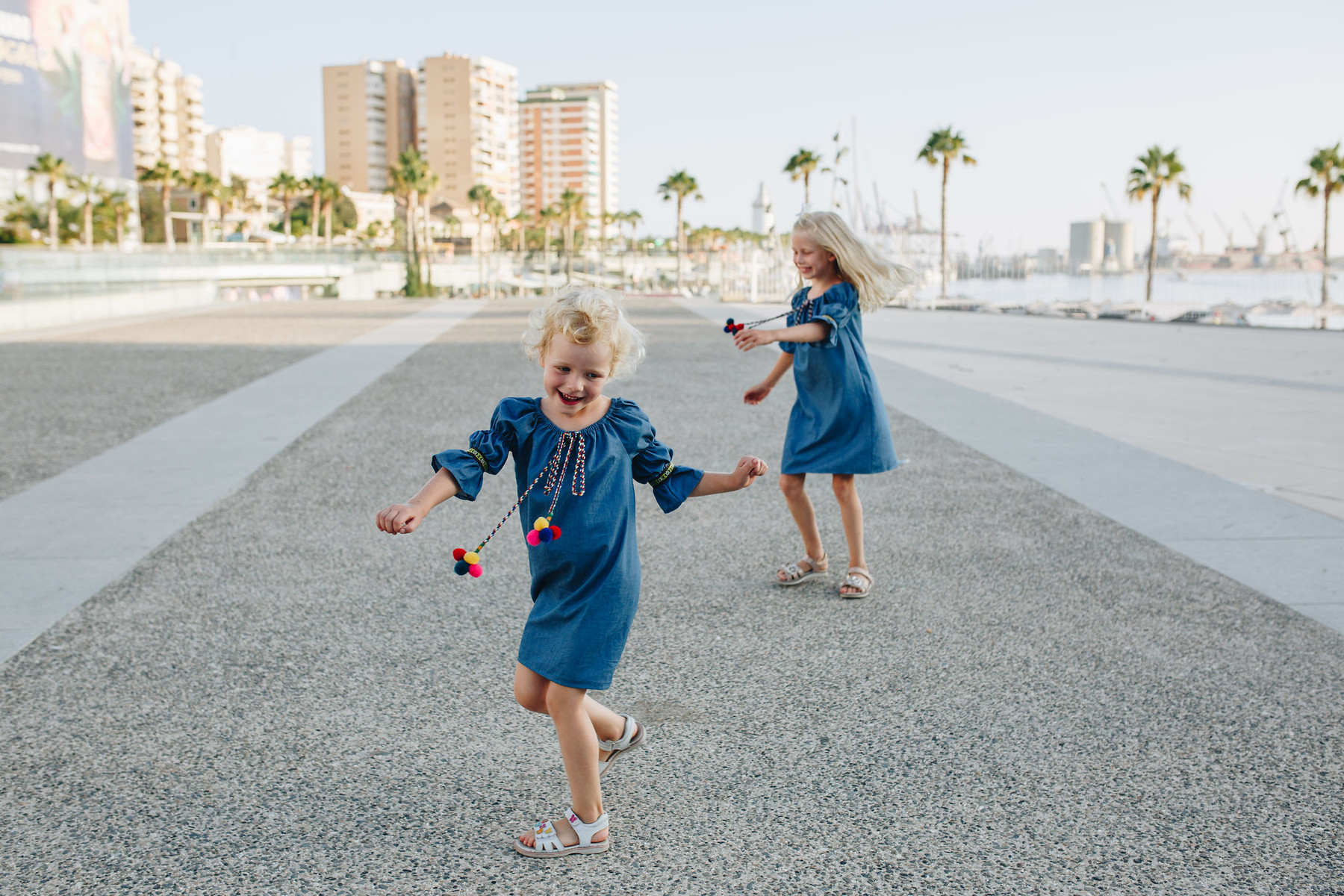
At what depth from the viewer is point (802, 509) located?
4.38 metres

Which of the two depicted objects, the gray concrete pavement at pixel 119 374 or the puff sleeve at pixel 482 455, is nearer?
the puff sleeve at pixel 482 455

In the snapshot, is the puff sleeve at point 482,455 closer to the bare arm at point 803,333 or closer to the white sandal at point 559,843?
the white sandal at point 559,843

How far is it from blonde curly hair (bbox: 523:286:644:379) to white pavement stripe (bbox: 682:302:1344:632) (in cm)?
312

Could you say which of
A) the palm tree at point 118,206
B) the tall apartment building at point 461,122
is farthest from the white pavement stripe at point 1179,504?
the tall apartment building at point 461,122

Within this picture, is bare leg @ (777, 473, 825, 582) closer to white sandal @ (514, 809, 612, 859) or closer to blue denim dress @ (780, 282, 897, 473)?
blue denim dress @ (780, 282, 897, 473)

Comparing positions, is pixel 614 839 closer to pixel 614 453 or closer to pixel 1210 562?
pixel 614 453

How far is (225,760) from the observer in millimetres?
2863

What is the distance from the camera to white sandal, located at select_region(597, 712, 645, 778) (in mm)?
2760

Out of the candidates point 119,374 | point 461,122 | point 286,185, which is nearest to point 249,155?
point 461,122

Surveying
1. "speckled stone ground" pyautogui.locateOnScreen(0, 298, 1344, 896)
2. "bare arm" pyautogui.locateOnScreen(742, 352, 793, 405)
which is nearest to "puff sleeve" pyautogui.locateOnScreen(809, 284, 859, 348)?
"bare arm" pyautogui.locateOnScreen(742, 352, 793, 405)

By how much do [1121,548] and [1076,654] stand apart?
5.07ft

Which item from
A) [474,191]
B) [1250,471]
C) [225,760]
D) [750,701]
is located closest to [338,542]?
[225,760]

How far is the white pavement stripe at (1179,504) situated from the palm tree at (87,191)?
6927 centimetres

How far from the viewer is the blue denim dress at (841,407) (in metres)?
4.21
